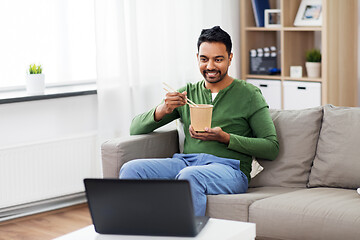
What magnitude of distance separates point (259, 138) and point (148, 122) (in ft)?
1.81

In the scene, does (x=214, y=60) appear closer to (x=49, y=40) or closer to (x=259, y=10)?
(x=49, y=40)

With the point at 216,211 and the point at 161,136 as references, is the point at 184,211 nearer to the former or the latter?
the point at 216,211

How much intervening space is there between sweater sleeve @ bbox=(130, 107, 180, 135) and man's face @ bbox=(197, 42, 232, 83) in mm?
277

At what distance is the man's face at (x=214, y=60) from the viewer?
288 centimetres

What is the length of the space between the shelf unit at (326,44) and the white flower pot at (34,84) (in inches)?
62.7

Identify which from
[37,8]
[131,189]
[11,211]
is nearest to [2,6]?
[37,8]

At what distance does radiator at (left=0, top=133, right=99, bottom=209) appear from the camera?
355 centimetres

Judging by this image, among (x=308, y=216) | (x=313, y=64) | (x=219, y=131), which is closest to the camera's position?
(x=308, y=216)

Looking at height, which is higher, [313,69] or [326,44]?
[326,44]

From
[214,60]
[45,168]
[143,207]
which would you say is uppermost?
[214,60]

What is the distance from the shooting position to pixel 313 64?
167 inches

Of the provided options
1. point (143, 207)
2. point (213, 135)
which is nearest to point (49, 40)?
point (213, 135)

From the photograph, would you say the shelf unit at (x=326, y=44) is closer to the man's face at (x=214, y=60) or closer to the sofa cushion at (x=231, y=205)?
the man's face at (x=214, y=60)

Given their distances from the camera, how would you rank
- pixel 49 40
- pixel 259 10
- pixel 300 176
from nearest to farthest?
pixel 300 176 < pixel 49 40 < pixel 259 10
